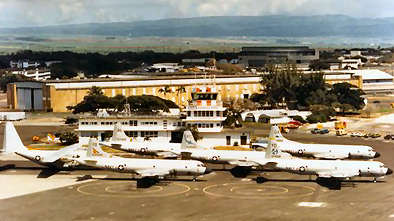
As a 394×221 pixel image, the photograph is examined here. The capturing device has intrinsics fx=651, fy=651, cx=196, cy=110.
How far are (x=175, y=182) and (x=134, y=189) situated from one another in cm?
722

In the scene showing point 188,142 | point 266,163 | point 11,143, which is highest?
point 11,143

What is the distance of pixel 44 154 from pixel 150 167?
19.3 m

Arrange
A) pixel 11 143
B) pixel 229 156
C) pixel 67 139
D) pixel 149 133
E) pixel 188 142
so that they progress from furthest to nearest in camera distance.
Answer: pixel 67 139 < pixel 149 133 < pixel 188 142 < pixel 11 143 < pixel 229 156

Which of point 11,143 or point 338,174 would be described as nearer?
point 338,174

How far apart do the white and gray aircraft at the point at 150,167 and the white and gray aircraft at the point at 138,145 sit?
41.6 ft

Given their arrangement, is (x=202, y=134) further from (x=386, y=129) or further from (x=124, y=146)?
(x=386, y=129)

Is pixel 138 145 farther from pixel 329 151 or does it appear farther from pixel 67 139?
pixel 329 151

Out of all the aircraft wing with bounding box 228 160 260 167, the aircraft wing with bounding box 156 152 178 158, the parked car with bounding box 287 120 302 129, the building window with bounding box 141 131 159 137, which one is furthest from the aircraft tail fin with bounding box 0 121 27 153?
the parked car with bounding box 287 120 302 129

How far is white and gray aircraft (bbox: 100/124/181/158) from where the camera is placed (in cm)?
11188

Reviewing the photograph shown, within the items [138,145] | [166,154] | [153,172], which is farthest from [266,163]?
[138,145]

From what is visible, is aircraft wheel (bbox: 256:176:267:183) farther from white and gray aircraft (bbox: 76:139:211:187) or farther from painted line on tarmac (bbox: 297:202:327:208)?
painted line on tarmac (bbox: 297:202:327:208)

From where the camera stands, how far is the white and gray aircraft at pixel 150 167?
96.3 m

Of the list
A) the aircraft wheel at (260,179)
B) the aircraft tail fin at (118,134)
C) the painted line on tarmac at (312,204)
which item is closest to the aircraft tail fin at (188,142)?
the aircraft wheel at (260,179)

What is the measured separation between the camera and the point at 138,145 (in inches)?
4518
